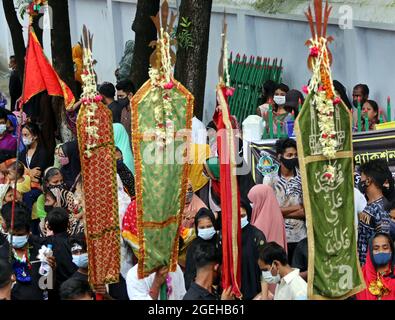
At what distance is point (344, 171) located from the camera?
1218 centimetres

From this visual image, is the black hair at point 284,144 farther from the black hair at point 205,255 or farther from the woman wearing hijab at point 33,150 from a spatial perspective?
the woman wearing hijab at point 33,150

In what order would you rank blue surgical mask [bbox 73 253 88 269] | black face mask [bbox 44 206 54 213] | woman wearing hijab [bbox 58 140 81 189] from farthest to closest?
woman wearing hijab [bbox 58 140 81 189] < black face mask [bbox 44 206 54 213] < blue surgical mask [bbox 73 253 88 269]

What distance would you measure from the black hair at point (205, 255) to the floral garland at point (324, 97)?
3.50ft

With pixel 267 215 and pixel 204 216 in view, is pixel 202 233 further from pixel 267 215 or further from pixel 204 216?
pixel 267 215

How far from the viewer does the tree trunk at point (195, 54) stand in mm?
17438

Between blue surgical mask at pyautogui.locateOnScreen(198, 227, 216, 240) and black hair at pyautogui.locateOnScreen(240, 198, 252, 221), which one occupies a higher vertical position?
black hair at pyautogui.locateOnScreen(240, 198, 252, 221)

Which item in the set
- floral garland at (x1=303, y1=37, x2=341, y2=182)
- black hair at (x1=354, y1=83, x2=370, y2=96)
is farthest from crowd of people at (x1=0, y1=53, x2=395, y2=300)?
black hair at (x1=354, y1=83, x2=370, y2=96)

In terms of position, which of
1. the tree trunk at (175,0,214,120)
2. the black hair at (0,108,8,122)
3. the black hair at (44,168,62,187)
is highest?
the tree trunk at (175,0,214,120)

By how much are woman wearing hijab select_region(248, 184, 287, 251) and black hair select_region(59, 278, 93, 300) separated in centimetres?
274

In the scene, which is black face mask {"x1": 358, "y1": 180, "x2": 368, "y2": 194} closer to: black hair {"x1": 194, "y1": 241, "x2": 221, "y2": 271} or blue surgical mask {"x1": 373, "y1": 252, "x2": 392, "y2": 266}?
blue surgical mask {"x1": 373, "y1": 252, "x2": 392, "y2": 266}

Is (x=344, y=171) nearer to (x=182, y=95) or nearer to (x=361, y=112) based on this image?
(x=182, y=95)

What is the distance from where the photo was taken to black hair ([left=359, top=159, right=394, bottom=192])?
44.7ft

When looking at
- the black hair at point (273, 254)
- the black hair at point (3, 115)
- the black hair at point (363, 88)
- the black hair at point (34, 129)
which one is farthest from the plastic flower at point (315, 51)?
the black hair at point (3, 115)
